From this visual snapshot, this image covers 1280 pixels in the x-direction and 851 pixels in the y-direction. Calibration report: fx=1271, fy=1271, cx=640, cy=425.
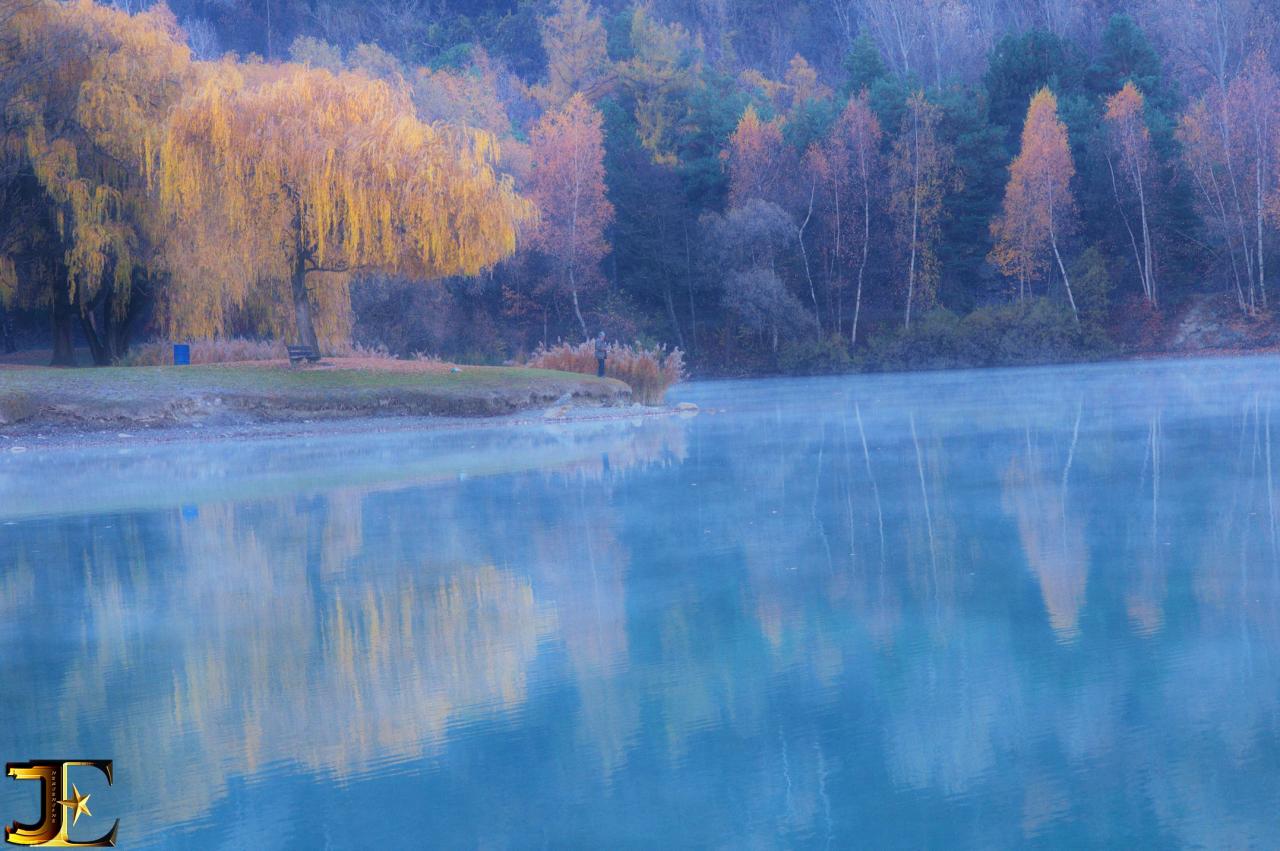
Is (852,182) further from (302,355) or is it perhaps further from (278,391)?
(278,391)

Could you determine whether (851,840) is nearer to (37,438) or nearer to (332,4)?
(37,438)

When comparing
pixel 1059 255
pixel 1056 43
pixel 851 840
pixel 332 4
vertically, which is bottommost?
pixel 851 840

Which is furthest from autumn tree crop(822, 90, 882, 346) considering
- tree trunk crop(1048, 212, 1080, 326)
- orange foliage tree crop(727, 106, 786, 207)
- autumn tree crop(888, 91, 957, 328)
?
tree trunk crop(1048, 212, 1080, 326)

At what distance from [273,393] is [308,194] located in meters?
4.30

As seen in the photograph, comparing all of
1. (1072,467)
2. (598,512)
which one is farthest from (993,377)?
(598,512)

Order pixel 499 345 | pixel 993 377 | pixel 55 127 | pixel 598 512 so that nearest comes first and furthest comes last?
pixel 598 512, pixel 55 127, pixel 993 377, pixel 499 345

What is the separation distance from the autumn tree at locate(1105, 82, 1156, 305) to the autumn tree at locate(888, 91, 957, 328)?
20.0ft

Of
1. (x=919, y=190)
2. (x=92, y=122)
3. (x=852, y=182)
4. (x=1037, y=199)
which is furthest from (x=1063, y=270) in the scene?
(x=92, y=122)

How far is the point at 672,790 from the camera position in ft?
14.1

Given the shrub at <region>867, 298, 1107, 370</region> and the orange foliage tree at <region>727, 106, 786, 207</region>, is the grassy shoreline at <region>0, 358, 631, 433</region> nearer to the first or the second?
the shrub at <region>867, 298, 1107, 370</region>

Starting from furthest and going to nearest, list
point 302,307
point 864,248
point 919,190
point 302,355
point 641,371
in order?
point 864,248 < point 919,190 < point 641,371 < point 302,307 < point 302,355

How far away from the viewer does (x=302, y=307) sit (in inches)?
1080

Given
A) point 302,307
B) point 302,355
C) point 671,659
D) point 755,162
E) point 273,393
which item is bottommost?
point 671,659

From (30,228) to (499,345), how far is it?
2191 centimetres
